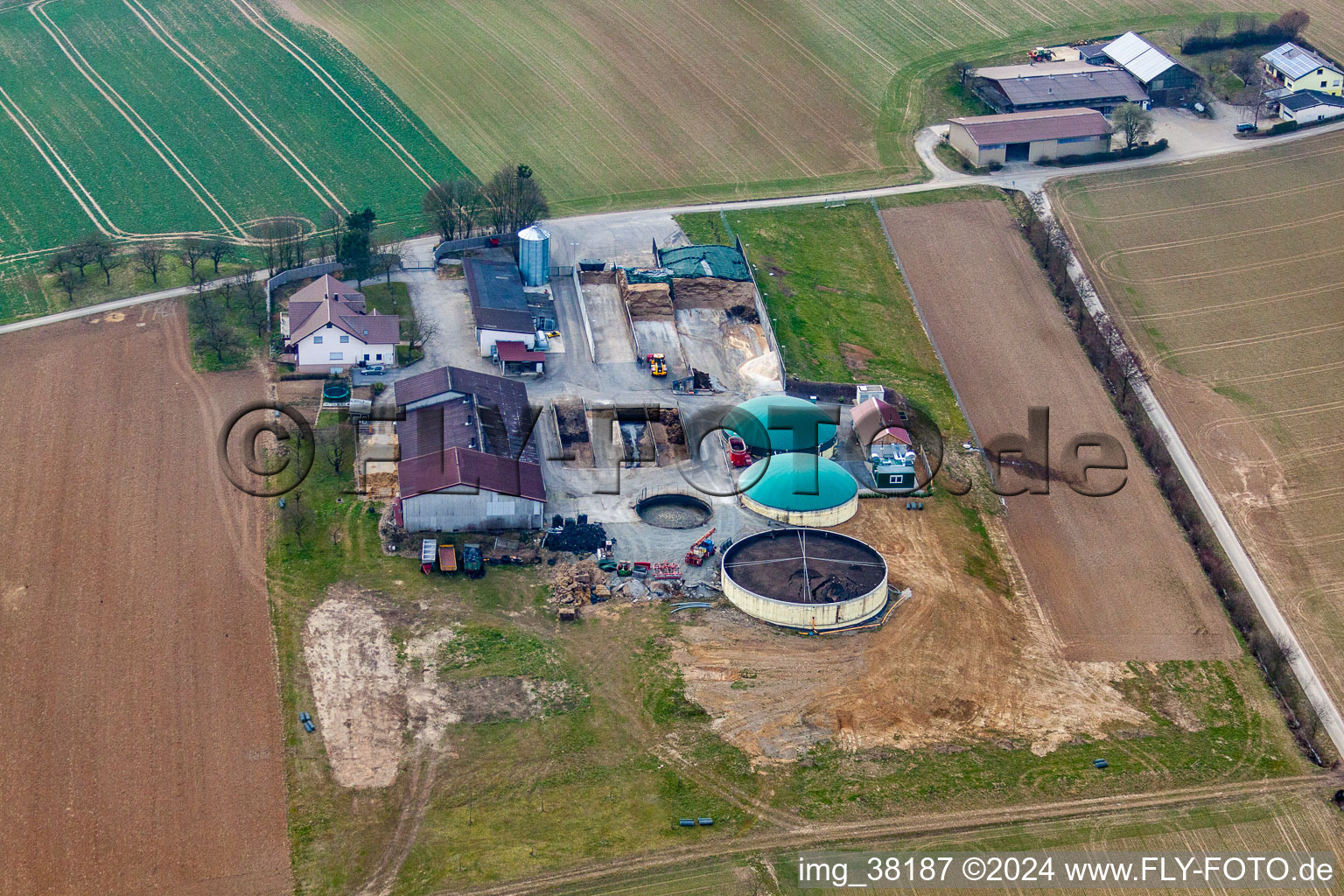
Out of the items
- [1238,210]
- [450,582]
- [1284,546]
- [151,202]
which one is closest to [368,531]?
[450,582]

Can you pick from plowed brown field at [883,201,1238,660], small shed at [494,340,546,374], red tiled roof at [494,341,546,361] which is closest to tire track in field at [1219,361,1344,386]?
plowed brown field at [883,201,1238,660]

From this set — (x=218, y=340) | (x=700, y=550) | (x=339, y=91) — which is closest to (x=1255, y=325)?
(x=700, y=550)

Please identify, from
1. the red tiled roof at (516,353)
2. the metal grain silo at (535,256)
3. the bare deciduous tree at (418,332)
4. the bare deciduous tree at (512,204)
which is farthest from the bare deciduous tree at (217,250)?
the red tiled roof at (516,353)

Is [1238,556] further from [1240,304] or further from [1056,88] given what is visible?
[1056,88]

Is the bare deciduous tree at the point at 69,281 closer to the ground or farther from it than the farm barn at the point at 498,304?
farther from it

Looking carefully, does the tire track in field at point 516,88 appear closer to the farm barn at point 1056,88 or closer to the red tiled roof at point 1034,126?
the red tiled roof at point 1034,126

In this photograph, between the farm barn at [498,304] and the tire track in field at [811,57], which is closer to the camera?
the farm barn at [498,304]

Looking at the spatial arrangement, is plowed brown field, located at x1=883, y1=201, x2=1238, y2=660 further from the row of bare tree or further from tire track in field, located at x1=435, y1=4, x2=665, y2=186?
the row of bare tree

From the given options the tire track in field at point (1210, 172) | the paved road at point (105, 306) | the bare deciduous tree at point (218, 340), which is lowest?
the bare deciduous tree at point (218, 340)
